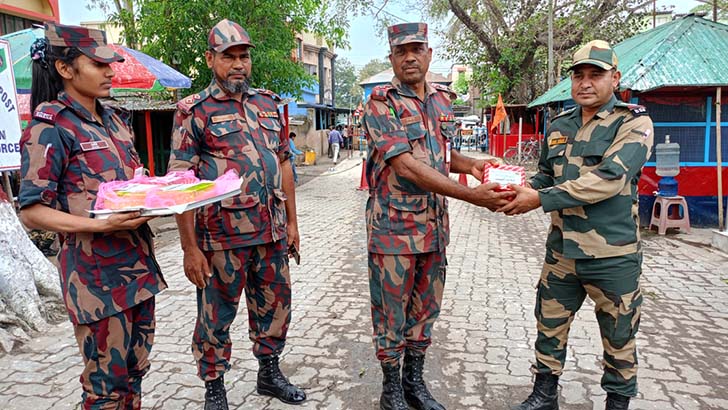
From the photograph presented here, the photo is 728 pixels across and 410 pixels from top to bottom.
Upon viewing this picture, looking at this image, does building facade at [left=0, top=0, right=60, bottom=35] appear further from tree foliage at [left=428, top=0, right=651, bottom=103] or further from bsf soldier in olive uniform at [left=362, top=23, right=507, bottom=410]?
tree foliage at [left=428, top=0, right=651, bottom=103]

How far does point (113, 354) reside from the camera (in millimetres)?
2256

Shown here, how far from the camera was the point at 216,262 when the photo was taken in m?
2.84

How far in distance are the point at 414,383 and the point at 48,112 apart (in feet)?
7.45

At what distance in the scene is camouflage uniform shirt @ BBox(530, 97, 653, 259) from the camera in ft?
8.54

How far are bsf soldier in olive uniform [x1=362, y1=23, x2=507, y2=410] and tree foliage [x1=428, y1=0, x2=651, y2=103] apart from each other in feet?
52.6

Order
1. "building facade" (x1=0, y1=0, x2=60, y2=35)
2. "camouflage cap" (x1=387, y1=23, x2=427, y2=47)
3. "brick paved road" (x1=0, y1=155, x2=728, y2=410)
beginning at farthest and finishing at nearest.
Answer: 1. "building facade" (x1=0, y1=0, x2=60, y2=35)
2. "brick paved road" (x1=0, y1=155, x2=728, y2=410)
3. "camouflage cap" (x1=387, y1=23, x2=427, y2=47)

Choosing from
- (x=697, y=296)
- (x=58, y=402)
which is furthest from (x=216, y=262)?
(x=697, y=296)

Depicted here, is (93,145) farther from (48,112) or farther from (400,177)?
(400,177)

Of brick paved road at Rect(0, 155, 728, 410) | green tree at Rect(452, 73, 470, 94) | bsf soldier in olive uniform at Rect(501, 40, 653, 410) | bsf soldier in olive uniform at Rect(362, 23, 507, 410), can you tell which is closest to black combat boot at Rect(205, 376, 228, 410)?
brick paved road at Rect(0, 155, 728, 410)

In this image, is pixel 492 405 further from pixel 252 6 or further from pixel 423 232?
pixel 252 6

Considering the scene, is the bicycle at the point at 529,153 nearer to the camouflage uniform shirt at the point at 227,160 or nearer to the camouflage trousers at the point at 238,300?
the camouflage trousers at the point at 238,300

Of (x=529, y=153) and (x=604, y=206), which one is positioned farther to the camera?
(x=529, y=153)

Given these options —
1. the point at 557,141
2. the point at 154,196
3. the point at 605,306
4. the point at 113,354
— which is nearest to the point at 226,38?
the point at 154,196

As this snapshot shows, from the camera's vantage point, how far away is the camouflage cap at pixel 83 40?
83.0 inches
